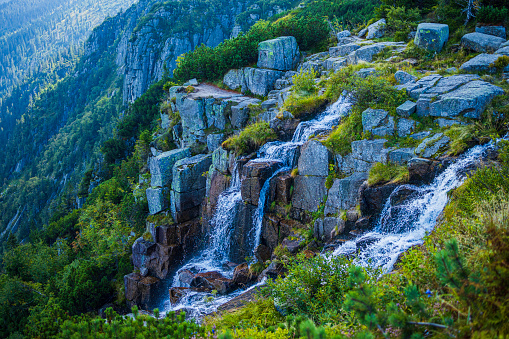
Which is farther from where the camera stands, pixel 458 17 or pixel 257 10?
pixel 257 10

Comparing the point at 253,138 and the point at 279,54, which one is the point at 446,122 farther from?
the point at 279,54

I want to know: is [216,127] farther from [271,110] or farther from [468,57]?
[468,57]

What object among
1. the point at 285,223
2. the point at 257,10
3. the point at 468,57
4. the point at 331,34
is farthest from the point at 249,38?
the point at 257,10

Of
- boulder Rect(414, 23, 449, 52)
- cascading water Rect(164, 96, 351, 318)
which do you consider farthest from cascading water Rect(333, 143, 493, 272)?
boulder Rect(414, 23, 449, 52)

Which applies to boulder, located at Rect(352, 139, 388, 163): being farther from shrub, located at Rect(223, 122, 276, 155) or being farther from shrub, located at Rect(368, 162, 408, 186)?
shrub, located at Rect(223, 122, 276, 155)

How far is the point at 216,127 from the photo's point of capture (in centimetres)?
2269

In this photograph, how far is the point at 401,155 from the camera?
11.1 m

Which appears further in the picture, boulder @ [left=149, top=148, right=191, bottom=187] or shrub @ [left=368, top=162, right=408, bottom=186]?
boulder @ [left=149, top=148, right=191, bottom=187]

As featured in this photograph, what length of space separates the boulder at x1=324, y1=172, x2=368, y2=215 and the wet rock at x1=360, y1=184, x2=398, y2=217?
0.67 metres

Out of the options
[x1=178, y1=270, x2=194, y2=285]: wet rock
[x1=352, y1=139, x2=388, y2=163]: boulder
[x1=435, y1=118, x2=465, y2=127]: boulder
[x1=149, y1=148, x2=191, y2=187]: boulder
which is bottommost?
[x1=178, y1=270, x2=194, y2=285]: wet rock

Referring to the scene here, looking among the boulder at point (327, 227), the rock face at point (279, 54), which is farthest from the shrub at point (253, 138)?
the rock face at point (279, 54)

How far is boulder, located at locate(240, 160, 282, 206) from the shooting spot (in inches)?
573

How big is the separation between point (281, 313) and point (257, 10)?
73.0 meters

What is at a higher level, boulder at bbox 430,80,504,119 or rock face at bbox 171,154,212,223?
boulder at bbox 430,80,504,119
